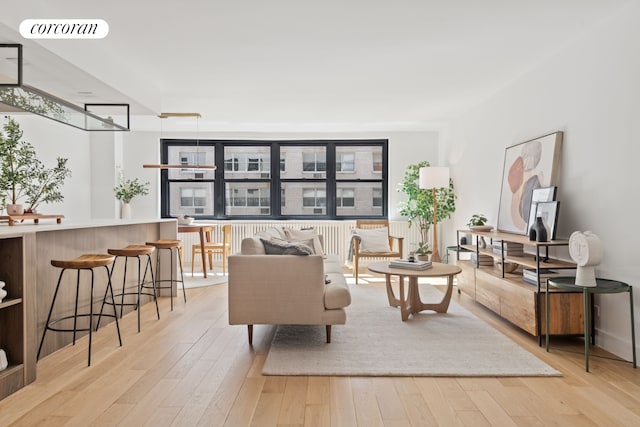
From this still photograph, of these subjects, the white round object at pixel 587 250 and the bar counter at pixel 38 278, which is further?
the white round object at pixel 587 250

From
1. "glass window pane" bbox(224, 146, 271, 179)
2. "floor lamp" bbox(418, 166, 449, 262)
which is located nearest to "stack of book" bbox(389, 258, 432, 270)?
"floor lamp" bbox(418, 166, 449, 262)

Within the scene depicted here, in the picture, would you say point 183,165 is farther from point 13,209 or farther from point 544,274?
point 544,274

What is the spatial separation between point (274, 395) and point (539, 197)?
3008mm

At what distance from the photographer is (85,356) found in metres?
3.38

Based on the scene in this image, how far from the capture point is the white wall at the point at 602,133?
3164 millimetres

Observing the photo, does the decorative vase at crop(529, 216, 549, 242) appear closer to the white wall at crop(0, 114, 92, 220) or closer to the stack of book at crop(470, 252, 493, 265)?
the stack of book at crop(470, 252, 493, 265)

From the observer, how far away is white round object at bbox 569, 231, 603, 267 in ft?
10.2

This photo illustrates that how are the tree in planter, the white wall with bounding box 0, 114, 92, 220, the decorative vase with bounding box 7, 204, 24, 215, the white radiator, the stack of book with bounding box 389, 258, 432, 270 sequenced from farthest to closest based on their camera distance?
the white radiator
the tree in planter
the white wall with bounding box 0, 114, 92, 220
the stack of book with bounding box 389, 258, 432, 270
the decorative vase with bounding box 7, 204, 24, 215

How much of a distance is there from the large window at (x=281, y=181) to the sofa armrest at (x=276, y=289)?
4902mm

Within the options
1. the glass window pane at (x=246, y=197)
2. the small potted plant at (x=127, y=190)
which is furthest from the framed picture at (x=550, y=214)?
the glass window pane at (x=246, y=197)

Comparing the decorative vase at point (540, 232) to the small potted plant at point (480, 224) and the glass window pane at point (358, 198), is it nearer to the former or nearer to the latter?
the small potted plant at point (480, 224)

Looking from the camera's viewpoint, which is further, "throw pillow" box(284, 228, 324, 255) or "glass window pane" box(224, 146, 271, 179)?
"glass window pane" box(224, 146, 271, 179)

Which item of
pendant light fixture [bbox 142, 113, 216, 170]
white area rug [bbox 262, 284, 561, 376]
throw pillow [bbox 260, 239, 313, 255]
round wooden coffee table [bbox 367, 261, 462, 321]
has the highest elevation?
pendant light fixture [bbox 142, 113, 216, 170]

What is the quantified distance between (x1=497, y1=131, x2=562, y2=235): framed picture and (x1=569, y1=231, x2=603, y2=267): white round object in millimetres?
1003
